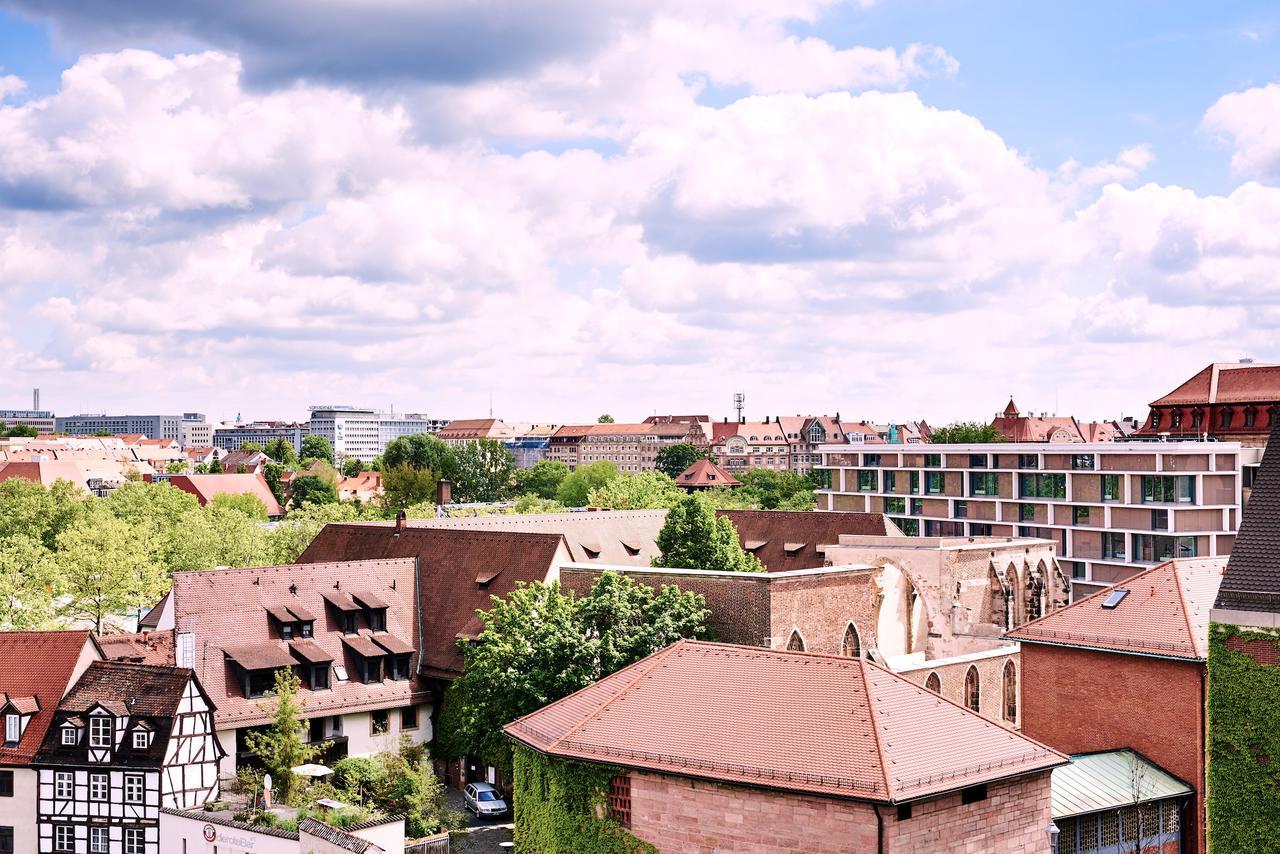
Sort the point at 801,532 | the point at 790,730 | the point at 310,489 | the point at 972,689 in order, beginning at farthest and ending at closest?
the point at 310,489 → the point at 801,532 → the point at 972,689 → the point at 790,730


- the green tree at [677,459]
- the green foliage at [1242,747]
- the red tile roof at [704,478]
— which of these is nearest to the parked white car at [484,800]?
the green foliage at [1242,747]

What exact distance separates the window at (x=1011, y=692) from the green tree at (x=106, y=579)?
136 ft

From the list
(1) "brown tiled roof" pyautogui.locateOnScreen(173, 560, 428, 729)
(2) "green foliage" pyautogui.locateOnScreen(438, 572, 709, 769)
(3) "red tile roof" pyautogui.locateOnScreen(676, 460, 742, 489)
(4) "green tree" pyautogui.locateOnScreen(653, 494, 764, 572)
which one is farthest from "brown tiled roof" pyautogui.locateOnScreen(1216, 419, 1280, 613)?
(3) "red tile roof" pyautogui.locateOnScreen(676, 460, 742, 489)

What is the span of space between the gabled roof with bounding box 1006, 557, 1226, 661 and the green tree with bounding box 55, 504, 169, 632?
1784 inches

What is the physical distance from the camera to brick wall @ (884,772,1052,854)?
2272 centimetres

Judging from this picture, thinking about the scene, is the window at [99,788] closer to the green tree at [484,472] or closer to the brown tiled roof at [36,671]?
the brown tiled roof at [36,671]

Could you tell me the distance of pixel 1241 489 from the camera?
3292 inches

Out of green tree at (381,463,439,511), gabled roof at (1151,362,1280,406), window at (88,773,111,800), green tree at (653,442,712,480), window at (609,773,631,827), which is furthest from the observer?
green tree at (653,442,712,480)

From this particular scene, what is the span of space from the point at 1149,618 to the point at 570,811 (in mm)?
15780

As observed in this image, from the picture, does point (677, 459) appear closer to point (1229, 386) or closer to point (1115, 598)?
point (1229, 386)

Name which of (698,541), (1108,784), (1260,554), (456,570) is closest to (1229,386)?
(698,541)

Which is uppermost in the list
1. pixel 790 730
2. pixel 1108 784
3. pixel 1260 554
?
pixel 1260 554

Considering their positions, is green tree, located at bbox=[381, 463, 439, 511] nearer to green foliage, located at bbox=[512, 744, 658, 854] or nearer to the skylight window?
the skylight window

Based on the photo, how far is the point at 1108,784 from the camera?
2894cm
